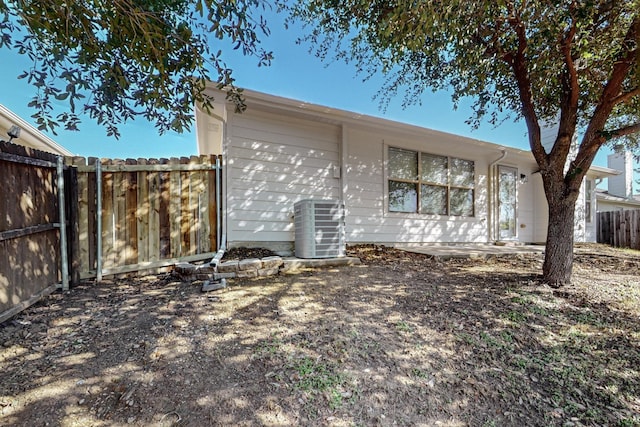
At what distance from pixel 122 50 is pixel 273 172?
9.76 feet

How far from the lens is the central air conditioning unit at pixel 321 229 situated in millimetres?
4434

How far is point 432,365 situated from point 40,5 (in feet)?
13.1

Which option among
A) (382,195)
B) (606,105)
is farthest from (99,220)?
(606,105)

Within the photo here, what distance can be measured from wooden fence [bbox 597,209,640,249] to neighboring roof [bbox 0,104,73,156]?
628 inches

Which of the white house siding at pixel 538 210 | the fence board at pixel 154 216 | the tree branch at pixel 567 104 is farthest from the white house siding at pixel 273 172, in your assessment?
the white house siding at pixel 538 210

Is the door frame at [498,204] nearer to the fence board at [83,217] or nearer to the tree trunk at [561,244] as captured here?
the tree trunk at [561,244]

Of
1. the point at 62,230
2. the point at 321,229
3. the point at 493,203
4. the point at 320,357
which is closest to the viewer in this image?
the point at 320,357

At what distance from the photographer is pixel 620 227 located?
9648 millimetres

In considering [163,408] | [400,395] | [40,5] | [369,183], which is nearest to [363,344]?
[400,395]

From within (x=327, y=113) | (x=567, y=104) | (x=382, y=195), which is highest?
(x=327, y=113)

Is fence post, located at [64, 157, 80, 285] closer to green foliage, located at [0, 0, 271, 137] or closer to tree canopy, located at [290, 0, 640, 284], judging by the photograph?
green foliage, located at [0, 0, 271, 137]

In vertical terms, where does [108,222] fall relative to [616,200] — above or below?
below

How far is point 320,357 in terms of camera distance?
6.90 ft

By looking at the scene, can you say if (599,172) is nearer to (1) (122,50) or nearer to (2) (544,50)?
(2) (544,50)
